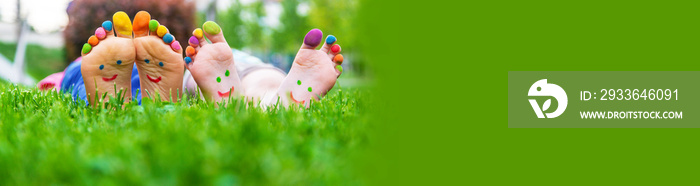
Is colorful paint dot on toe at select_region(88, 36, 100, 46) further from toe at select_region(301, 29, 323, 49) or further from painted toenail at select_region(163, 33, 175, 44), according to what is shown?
toe at select_region(301, 29, 323, 49)

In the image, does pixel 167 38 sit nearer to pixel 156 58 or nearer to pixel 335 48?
pixel 156 58

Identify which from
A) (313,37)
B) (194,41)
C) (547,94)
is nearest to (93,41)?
(194,41)

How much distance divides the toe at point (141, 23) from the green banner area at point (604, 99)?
4.18ft

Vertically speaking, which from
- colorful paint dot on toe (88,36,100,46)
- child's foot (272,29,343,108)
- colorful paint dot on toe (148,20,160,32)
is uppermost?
colorful paint dot on toe (148,20,160,32)

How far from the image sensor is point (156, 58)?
1.86 meters

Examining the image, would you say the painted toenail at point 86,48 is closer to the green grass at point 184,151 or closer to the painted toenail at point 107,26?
the painted toenail at point 107,26

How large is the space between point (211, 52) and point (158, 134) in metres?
0.91

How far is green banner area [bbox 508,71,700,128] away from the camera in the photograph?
111 cm

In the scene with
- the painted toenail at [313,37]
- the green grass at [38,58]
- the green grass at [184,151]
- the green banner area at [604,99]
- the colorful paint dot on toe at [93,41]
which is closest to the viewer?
the green grass at [184,151]

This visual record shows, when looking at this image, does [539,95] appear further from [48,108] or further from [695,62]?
[48,108]

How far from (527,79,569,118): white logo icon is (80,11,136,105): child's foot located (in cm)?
130

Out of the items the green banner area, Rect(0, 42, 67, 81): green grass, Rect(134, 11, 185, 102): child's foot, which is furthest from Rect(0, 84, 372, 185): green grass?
Rect(0, 42, 67, 81): green grass

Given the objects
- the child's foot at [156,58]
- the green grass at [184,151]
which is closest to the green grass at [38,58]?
the child's foot at [156,58]

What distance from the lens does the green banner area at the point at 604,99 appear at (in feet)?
3.64
